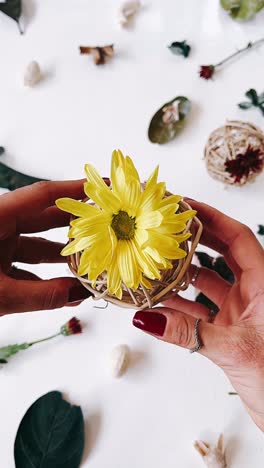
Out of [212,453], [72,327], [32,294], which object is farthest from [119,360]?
[32,294]

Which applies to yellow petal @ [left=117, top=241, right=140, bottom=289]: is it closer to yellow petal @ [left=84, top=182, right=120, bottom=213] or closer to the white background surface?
yellow petal @ [left=84, top=182, right=120, bottom=213]

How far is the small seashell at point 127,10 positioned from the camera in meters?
1.06

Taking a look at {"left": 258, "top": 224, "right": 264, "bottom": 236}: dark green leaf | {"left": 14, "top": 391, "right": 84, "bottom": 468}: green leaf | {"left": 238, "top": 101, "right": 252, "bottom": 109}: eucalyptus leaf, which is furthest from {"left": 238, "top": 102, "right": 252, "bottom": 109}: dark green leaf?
{"left": 14, "top": 391, "right": 84, "bottom": 468}: green leaf

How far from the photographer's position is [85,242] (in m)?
0.58

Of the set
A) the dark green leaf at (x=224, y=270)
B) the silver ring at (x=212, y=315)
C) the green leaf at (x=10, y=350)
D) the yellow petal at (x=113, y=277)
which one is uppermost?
the yellow petal at (x=113, y=277)

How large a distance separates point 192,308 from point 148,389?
0.17 meters

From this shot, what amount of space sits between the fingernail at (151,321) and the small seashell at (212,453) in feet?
1.09

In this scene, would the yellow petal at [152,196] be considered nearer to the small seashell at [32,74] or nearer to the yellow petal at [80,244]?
the yellow petal at [80,244]

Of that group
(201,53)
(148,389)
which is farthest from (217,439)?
(201,53)

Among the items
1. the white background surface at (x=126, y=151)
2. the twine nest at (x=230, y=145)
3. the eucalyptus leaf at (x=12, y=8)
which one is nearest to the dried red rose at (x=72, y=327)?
the white background surface at (x=126, y=151)

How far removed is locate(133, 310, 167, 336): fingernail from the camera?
0.69 m

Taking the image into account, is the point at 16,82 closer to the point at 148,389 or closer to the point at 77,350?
the point at 77,350

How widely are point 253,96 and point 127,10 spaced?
0.30m

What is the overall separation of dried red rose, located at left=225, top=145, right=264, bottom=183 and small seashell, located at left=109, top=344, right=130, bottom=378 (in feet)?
1.16
